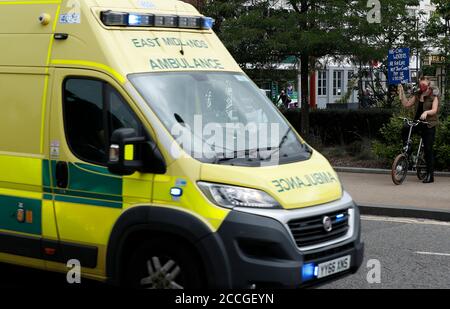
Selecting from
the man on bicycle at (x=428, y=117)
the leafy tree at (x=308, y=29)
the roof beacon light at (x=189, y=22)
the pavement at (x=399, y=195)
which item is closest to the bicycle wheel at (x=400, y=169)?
the pavement at (x=399, y=195)

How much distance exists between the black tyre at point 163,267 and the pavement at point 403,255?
158cm

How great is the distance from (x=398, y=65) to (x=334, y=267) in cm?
1037

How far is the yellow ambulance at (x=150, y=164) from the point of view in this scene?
5082 mm

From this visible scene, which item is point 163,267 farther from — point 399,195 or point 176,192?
A: point 399,195

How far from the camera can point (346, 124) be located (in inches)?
668

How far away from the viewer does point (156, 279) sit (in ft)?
17.3

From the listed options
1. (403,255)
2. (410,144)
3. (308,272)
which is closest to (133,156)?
(308,272)

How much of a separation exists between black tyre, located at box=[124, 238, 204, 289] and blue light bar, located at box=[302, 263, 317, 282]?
2.40 ft

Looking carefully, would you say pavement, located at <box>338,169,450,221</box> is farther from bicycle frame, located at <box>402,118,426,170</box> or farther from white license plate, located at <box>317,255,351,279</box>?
white license plate, located at <box>317,255,351,279</box>

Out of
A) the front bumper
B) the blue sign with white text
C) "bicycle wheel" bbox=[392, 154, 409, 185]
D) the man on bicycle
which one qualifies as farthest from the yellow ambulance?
the blue sign with white text

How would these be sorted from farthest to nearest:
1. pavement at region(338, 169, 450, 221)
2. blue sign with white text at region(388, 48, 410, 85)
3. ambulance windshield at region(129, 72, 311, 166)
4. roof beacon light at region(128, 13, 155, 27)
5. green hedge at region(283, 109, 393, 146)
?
green hedge at region(283, 109, 393, 146)
blue sign with white text at region(388, 48, 410, 85)
pavement at region(338, 169, 450, 221)
roof beacon light at region(128, 13, 155, 27)
ambulance windshield at region(129, 72, 311, 166)

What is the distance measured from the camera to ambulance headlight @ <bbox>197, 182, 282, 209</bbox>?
5074 mm

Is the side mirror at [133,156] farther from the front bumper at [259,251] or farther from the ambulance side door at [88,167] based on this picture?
the front bumper at [259,251]

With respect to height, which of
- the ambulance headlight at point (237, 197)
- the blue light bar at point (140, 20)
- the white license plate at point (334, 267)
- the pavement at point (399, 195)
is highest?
the blue light bar at point (140, 20)
